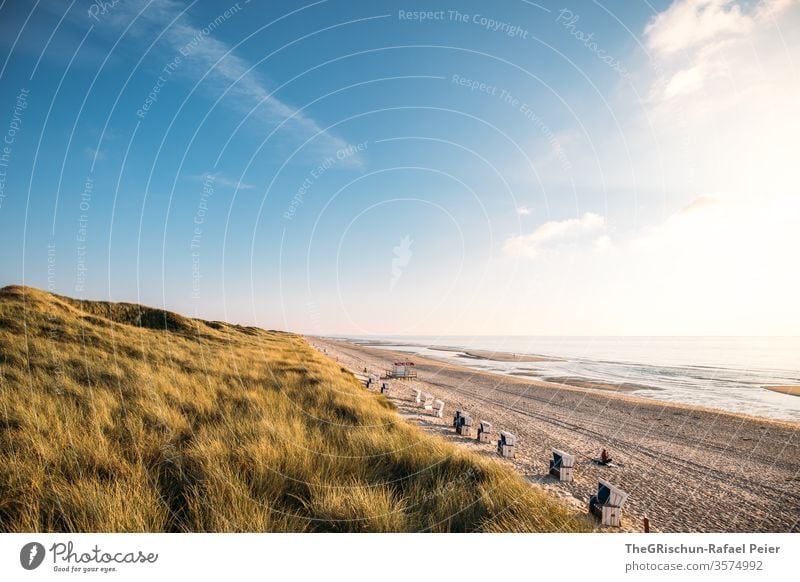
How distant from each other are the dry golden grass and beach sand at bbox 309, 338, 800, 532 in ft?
9.56

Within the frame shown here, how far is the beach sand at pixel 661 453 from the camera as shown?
6.80m

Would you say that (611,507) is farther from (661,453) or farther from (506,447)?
(661,453)

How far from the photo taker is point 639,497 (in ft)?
23.7

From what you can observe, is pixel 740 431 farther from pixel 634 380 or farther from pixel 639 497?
pixel 634 380

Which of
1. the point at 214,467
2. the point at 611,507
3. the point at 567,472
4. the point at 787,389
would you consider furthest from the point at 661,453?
the point at 787,389

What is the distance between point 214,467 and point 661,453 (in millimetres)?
14046

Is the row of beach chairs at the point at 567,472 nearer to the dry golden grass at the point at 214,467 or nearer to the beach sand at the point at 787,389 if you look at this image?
the dry golden grass at the point at 214,467

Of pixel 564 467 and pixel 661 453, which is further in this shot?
pixel 661 453

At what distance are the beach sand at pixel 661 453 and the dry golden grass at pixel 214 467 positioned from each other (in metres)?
2.91

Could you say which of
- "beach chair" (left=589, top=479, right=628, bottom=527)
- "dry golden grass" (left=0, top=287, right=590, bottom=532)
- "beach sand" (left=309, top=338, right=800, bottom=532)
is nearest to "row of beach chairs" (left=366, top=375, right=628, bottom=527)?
"beach chair" (left=589, top=479, right=628, bottom=527)

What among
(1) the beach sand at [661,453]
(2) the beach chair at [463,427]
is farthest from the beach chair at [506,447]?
(2) the beach chair at [463,427]

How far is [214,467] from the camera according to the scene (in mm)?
4215
